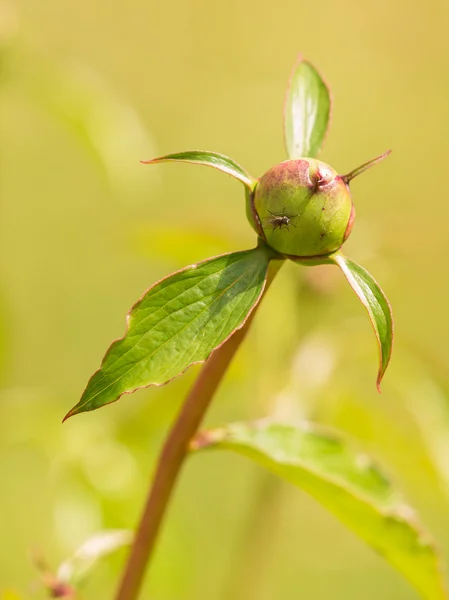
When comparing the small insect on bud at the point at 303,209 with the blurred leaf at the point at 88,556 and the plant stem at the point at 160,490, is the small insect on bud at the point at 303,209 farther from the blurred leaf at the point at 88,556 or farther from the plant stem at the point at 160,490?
the blurred leaf at the point at 88,556

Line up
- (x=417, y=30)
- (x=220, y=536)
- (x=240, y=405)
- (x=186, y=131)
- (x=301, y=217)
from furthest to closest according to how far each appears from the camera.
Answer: (x=417, y=30) → (x=186, y=131) → (x=240, y=405) → (x=220, y=536) → (x=301, y=217)

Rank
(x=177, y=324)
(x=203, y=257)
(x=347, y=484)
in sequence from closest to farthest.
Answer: (x=177, y=324)
(x=347, y=484)
(x=203, y=257)

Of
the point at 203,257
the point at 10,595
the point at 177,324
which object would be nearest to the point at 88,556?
the point at 10,595

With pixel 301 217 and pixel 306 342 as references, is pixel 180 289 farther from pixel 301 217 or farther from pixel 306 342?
pixel 306 342

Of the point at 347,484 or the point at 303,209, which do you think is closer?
the point at 303,209

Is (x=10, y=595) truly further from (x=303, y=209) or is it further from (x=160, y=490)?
(x=303, y=209)

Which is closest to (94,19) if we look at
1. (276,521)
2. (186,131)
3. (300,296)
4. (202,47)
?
(202,47)

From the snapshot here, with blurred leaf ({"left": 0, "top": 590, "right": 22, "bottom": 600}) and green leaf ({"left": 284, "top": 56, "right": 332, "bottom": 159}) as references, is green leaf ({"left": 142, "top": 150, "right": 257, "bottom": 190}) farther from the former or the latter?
blurred leaf ({"left": 0, "top": 590, "right": 22, "bottom": 600})
